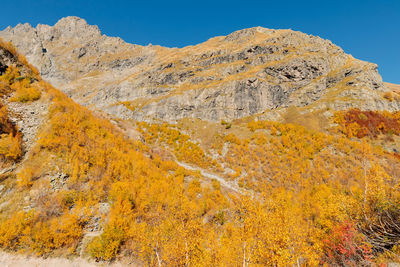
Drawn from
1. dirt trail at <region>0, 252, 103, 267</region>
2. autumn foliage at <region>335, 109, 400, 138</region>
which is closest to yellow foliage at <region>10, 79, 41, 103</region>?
dirt trail at <region>0, 252, 103, 267</region>

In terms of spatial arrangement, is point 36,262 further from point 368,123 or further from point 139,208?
point 368,123

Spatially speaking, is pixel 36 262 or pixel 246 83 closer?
pixel 36 262

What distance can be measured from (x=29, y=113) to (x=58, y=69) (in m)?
162

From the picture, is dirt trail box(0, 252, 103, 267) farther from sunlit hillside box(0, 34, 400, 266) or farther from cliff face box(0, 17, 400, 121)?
cliff face box(0, 17, 400, 121)

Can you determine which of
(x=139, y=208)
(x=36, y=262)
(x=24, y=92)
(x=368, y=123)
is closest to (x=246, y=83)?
(x=368, y=123)

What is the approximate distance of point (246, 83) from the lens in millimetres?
75812

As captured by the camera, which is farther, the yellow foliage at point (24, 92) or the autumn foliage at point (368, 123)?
the autumn foliage at point (368, 123)

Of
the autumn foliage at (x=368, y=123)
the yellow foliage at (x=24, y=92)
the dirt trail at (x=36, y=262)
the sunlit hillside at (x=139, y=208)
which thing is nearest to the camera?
the dirt trail at (x=36, y=262)

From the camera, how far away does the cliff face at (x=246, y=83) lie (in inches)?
2431

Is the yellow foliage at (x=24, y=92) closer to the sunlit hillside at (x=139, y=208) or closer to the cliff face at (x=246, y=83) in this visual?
the sunlit hillside at (x=139, y=208)

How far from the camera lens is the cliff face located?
203 feet

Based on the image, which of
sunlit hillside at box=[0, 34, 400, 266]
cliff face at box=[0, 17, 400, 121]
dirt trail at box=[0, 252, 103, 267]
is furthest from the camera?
cliff face at box=[0, 17, 400, 121]

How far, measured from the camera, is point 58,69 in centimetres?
13475

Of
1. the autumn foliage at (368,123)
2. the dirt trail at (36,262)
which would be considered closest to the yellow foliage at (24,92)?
the dirt trail at (36,262)
